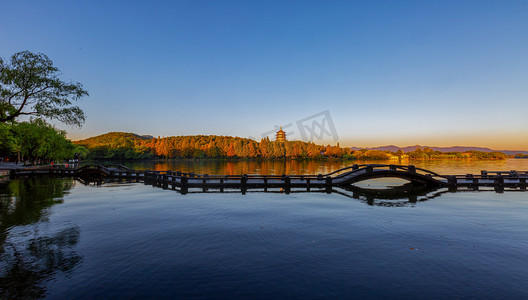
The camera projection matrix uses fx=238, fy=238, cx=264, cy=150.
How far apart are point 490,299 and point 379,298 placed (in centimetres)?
282

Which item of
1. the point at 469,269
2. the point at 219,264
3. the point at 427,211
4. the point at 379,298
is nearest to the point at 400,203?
the point at 427,211

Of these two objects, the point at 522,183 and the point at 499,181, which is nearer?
the point at 522,183

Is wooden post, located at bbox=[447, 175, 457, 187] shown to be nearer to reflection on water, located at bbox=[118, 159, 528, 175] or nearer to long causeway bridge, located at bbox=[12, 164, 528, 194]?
long causeway bridge, located at bbox=[12, 164, 528, 194]

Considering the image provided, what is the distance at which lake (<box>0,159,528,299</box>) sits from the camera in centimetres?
636

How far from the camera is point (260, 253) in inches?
340

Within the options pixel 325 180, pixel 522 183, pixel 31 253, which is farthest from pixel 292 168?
pixel 31 253

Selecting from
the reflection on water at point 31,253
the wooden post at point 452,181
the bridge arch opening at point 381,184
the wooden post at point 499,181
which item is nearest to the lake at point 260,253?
the reflection on water at point 31,253

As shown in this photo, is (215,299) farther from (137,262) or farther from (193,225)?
(193,225)

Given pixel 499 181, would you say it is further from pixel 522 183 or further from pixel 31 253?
pixel 31 253

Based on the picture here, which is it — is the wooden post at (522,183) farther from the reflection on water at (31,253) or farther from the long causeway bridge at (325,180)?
the reflection on water at (31,253)

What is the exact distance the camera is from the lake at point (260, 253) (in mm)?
6363

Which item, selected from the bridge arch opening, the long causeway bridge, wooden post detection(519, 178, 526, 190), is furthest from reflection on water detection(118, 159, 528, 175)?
wooden post detection(519, 178, 526, 190)

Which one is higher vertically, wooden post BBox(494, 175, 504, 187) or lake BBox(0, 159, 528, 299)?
wooden post BBox(494, 175, 504, 187)

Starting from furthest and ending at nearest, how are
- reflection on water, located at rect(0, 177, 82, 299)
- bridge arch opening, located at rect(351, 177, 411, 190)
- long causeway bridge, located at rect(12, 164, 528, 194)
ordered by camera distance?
bridge arch opening, located at rect(351, 177, 411, 190) → long causeway bridge, located at rect(12, 164, 528, 194) → reflection on water, located at rect(0, 177, 82, 299)
